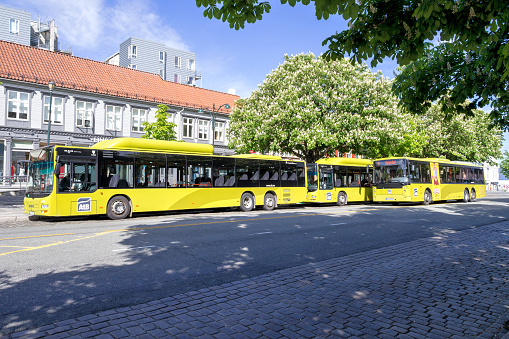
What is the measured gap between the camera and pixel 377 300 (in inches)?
187

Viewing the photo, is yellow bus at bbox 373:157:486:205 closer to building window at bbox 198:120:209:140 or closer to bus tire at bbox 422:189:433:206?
bus tire at bbox 422:189:433:206

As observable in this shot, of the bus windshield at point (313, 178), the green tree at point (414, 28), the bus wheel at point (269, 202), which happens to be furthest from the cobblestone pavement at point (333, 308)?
the bus windshield at point (313, 178)

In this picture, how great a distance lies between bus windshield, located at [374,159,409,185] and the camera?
2341 centimetres

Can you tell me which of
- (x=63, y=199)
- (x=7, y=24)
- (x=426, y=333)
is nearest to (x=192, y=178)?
(x=63, y=199)

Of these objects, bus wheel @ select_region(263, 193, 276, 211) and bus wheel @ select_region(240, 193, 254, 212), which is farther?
bus wheel @ select_region(263, 193, 276, 211)

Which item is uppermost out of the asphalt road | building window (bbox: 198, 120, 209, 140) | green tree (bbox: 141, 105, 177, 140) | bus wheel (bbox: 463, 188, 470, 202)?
building window (bbox: 198, 120, 209, 140)

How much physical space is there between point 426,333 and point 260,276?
8.97 feet

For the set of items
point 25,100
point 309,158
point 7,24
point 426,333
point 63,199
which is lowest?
point 426,333

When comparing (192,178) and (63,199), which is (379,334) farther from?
(192,178)

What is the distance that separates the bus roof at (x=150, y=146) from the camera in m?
14.8

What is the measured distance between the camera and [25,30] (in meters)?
42.8

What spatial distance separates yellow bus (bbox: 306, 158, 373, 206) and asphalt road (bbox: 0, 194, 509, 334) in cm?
1115

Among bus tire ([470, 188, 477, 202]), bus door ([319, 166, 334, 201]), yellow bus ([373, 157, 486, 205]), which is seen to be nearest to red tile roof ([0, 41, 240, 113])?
bus door ([319, 166, 334, 201])

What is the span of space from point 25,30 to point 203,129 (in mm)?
24761
